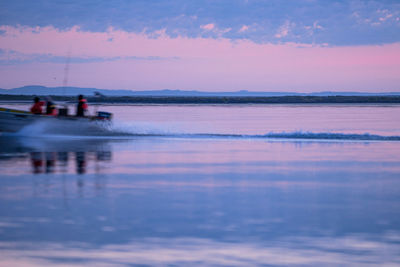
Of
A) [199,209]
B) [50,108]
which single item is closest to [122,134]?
[50,108]

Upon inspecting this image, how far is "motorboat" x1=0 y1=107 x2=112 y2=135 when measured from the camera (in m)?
26.9

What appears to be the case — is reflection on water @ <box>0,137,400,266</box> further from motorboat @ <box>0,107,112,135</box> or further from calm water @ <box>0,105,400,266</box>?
motorboat @ <box>0,107,112,135</box>

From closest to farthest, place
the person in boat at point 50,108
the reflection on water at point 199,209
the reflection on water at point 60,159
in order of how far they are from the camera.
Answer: the reflection on water at point 199,209
the reflection on water at point 60,159
the person in boat at point 50,108

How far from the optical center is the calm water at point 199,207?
307 inches

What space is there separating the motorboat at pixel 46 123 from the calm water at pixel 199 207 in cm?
615

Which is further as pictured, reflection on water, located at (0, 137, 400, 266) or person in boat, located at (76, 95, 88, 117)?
person in boat, located at (76, 95, 88, 117)

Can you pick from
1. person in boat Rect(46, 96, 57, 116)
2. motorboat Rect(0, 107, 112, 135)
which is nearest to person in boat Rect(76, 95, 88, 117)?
motorboat Rect(0, 107, 112, 135)

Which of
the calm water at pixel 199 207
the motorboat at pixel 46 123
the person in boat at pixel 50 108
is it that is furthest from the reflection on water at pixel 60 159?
the person in boat at pixel 50 108

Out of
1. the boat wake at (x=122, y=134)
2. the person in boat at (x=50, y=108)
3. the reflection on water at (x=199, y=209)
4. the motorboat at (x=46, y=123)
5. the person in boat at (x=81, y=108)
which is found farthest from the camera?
the person in boat at (x=81, y=108)

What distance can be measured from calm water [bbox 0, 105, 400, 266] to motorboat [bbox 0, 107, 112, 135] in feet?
20.2

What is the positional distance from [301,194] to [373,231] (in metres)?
3.30

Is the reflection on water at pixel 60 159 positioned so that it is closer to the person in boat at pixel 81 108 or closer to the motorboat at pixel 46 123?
the motorboat at pixel 46 123

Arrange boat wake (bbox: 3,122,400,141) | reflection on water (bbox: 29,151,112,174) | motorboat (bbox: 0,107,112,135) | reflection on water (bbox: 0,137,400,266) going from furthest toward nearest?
motorboat (bbox: 0,107,112,135) → boat wake (bbox: 3,122,400,141) → reflection on water (bbox: 29,151,112,174) → reflection on water (bbox: 0,137,400,266)

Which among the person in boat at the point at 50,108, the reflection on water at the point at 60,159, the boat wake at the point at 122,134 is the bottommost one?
the reflection on water at the point at 60,159
